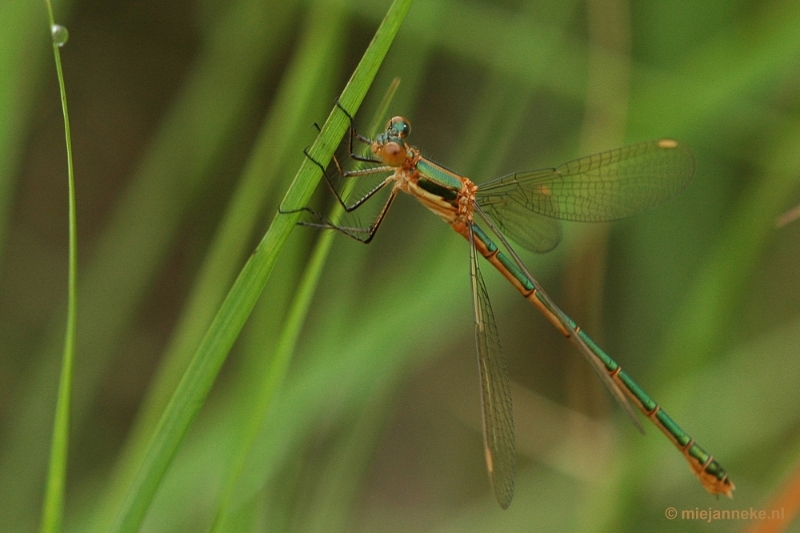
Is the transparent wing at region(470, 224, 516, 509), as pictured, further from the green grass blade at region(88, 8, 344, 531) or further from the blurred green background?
the green grass blade at region(88, 8, 344, 531)

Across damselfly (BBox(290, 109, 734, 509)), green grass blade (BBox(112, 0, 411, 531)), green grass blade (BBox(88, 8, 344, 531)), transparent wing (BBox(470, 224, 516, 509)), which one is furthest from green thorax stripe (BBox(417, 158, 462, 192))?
green grass blade (BBox(112, 0, 411, 531))

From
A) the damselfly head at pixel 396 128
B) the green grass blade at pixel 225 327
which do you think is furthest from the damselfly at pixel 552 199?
the green grass blade at pixel 225 327

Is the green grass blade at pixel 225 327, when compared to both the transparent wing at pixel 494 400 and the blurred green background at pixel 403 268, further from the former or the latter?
the transparent wing at pixel 494 400

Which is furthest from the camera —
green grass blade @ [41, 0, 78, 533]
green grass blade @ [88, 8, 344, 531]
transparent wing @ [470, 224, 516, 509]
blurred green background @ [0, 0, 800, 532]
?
blurred green background @ [0, 0, 800, 532]

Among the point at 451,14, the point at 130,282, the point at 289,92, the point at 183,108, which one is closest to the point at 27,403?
the point at 130,282

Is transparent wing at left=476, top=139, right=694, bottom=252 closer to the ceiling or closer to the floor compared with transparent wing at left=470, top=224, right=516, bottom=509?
closer to the ceiling

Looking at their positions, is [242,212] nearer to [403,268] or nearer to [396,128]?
[396,128]

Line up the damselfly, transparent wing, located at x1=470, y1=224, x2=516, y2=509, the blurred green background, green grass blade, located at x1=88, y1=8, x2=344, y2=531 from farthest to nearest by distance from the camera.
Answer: the damselfly, the blurred green background, green grass blade, located at x1=88, y1=8, x2=344, y2=531, transparent wing, located at x1=470, y1=224, x2=516, y2=509
